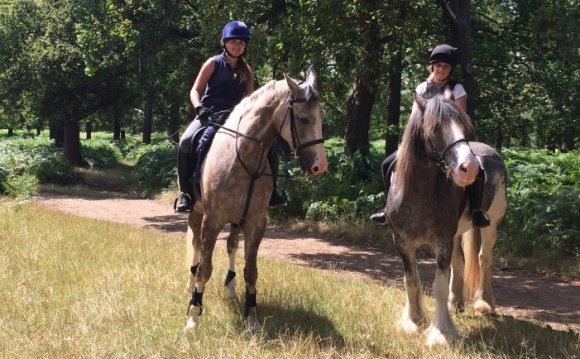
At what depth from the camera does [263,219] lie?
18.1 ft

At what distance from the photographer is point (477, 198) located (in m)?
5.53

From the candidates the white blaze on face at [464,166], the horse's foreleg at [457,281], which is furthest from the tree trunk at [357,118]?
the white blaze on face at [464,166]

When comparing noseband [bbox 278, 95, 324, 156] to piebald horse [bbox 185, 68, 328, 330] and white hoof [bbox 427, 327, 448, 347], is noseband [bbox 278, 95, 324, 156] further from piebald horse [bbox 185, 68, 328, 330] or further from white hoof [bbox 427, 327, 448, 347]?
white hoof [bbox 427, 327, 448, 347]

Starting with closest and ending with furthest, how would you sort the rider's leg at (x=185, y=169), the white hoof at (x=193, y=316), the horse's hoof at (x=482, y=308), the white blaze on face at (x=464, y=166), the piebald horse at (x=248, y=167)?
the white blaze on face at (x=464, y=166) < the piebald horse at (x=248, y=167) < the white hoof at (x=193, y=316) < the rider's leg at (x=185, y=169) < the horse's hoof at (x=482, y=308)

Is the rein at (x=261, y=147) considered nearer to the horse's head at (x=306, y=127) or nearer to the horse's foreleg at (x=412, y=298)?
the horse's head at (x=306, y=127)

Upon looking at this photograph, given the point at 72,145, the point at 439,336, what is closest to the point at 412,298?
the point at 439,336

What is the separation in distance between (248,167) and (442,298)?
88.9 inches

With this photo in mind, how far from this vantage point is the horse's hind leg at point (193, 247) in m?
6.42

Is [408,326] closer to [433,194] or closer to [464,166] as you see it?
[433,194]

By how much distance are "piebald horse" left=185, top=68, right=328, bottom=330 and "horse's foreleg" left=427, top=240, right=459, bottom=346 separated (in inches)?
65.8

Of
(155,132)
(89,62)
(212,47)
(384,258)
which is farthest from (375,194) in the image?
(155,132)

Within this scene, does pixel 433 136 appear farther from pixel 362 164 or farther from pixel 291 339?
pixel 362 164

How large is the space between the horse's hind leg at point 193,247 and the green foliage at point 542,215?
6.34 m

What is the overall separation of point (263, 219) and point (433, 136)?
1.90 metres
